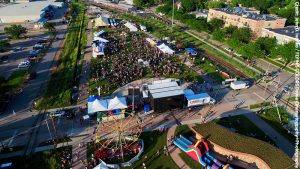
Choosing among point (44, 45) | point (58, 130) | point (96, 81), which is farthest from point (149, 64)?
point (44, 45)

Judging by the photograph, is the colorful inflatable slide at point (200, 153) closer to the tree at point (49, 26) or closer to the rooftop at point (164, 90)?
the rooftop at point (164, 90)

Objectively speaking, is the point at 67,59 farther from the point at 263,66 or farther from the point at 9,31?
the point at 263,66

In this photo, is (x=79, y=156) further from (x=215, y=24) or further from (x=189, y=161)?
(x=215, y=24)

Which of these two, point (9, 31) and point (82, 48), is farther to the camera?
point (9, 31)

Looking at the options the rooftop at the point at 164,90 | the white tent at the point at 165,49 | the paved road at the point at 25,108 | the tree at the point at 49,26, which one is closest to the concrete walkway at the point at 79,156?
the paved road at the point at 25,108

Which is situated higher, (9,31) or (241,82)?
(9,31)

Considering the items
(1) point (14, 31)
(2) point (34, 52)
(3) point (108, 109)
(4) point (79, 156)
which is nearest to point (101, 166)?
(4) point (79, 156)
